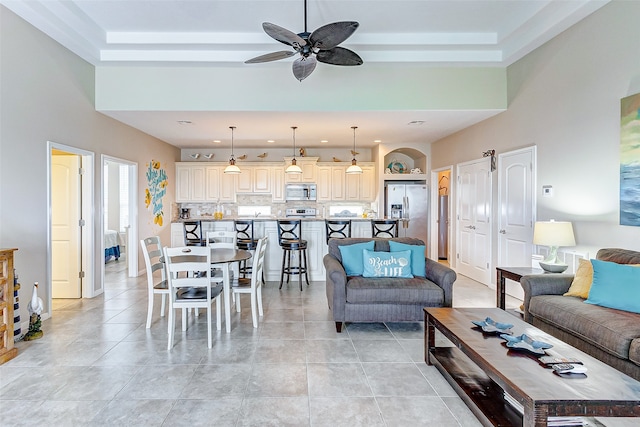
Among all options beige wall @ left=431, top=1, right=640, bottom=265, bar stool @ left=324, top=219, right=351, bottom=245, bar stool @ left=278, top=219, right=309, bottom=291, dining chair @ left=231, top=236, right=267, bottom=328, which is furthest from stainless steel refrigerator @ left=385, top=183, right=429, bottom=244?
dining chair @ left=231, top=236, right=267, bottom=328

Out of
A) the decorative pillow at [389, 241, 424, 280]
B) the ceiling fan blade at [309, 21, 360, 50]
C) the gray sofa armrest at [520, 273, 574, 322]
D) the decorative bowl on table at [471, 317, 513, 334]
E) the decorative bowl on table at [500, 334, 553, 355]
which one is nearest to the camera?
the decorative bowl on table at [500, 334, 553, 355]

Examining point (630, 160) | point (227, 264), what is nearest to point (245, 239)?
point (227, 264)

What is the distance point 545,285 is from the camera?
304 centimetres

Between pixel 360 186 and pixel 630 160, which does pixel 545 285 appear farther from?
pixel 360 186

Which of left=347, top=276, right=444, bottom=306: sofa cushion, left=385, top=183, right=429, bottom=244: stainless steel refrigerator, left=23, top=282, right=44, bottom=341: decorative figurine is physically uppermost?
left=385, top=183, right=429, bottom=244: stainless steel refrigerator

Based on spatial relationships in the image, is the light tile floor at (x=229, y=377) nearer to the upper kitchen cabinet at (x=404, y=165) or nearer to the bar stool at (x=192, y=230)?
the bar stool at (x=192, y=230)

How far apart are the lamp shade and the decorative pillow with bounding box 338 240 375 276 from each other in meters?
1.76

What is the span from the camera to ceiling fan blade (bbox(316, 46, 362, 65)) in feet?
9.99

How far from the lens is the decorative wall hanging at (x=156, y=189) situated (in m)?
6.48

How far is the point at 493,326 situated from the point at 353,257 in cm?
179

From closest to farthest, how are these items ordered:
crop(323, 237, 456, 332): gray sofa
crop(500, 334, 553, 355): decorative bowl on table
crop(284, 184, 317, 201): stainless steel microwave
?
1. crop(500, 334, 553, 355): decorative bowl on table
2. crop(323, 237, 456, 332): gray sofa
3. crop(284, 184, 317, 201): stainless steel microwave

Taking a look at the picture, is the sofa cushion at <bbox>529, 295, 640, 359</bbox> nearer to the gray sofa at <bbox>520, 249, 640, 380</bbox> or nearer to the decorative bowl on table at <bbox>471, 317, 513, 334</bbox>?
the gray sofa at <bbox>520, 249, 640, 380</bbox>

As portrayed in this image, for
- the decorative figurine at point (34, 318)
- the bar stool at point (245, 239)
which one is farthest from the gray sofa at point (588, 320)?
the decorative figurine at point (34, 318)

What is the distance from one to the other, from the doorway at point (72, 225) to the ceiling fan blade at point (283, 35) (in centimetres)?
334
